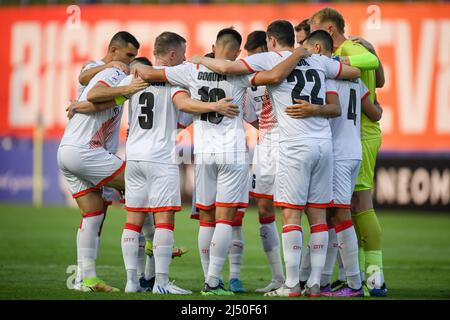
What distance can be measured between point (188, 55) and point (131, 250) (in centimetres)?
1424

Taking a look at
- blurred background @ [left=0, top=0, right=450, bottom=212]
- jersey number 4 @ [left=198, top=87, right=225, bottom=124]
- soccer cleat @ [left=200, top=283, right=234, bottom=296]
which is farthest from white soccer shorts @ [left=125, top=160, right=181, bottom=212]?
blurred background @ [left=0, top=0, right=450, bottom=212]

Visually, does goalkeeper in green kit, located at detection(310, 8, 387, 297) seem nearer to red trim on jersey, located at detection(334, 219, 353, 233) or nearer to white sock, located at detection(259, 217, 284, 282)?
red trim on jersey, located at detection(334, 219, 353, 233)

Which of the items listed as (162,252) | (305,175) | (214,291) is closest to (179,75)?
(305,175)

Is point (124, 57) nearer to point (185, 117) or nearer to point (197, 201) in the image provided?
point (185, 117)

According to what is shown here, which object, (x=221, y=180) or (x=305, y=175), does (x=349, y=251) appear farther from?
(x=221, y=180)

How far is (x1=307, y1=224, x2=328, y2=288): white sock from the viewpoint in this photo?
9164 mm

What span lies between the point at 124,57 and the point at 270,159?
76.6 inches

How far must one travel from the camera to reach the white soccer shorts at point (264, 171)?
1019 centimetres

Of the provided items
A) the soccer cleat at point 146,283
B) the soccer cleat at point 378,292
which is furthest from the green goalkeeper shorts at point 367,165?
the soccer cleat at point 146,283

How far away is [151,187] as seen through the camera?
371 inches

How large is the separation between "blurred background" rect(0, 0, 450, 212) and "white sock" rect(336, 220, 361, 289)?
11.1 m

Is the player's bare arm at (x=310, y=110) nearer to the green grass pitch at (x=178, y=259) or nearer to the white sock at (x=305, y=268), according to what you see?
the white sock at (x=305, y=268)

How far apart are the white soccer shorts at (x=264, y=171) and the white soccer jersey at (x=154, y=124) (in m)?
1.19
